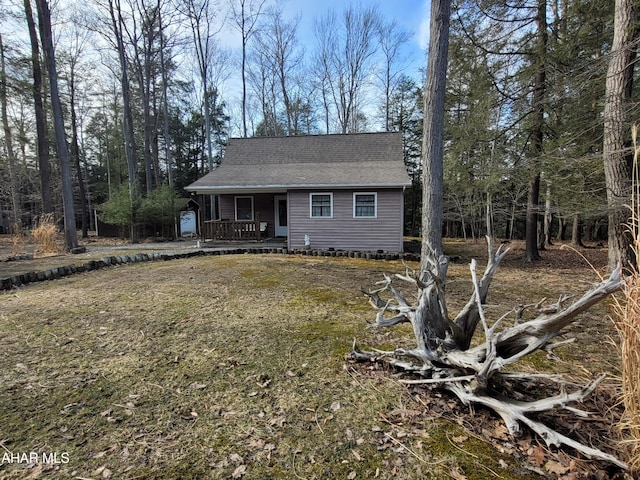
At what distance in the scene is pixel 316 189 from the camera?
11.3 m

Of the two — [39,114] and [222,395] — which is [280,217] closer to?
[39,114]

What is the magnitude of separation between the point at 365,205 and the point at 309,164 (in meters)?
3.91

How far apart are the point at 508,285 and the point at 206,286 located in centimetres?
619

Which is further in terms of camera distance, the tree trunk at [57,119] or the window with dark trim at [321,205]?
the window with dark trim at [321,205]

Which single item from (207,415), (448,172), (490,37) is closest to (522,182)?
(448,172)

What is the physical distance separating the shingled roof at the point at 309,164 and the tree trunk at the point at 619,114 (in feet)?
16.9

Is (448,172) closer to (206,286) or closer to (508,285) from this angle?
(508,285)

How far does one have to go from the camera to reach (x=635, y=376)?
5.10ft

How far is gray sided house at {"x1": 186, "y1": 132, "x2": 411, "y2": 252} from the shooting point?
10977 mm

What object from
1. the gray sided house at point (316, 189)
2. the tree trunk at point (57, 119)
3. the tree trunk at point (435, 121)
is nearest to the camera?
the tree trunk at point (435, 121)

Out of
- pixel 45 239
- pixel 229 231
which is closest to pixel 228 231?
pixel 229 231

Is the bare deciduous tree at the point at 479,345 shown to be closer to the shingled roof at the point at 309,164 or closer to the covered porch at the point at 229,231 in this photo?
the shingled roof at the point at 309,164

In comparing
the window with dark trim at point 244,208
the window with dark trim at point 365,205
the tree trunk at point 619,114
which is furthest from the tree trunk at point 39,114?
the tree trunk at point 619,114

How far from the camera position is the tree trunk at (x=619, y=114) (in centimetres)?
543
